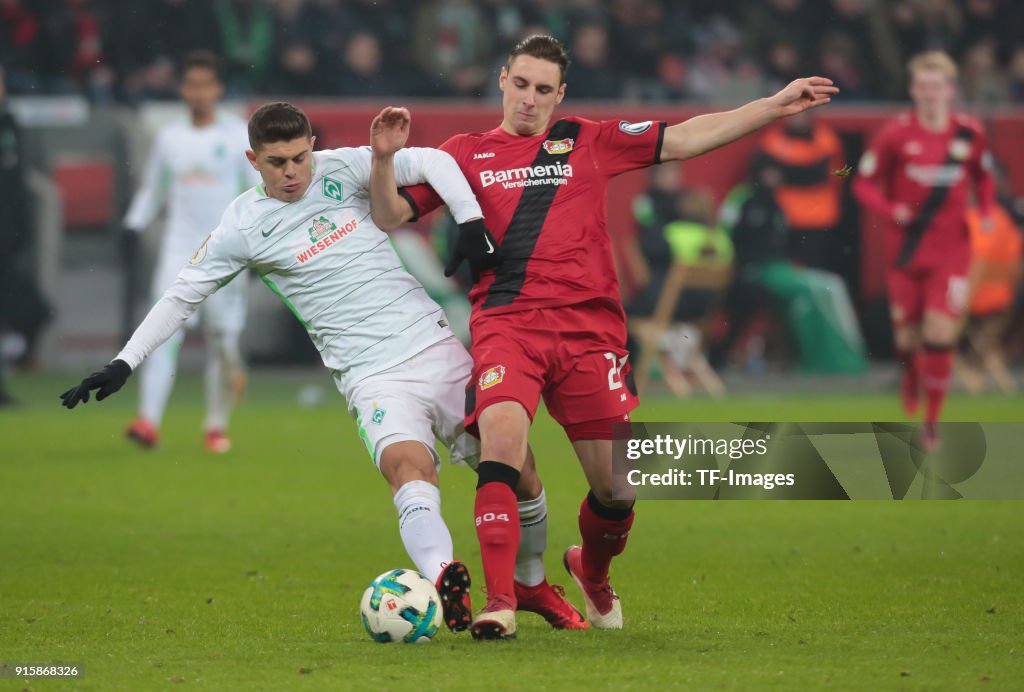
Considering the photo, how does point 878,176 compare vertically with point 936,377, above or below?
above

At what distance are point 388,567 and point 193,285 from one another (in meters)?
1.88

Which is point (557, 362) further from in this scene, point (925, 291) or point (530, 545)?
point (925, 291)

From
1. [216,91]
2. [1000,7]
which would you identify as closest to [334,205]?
[216,91]

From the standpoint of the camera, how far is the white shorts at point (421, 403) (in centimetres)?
587

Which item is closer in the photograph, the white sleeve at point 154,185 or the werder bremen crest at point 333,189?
the werder bremen crest at point 333,189

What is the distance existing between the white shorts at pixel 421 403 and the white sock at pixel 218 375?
5.78 m

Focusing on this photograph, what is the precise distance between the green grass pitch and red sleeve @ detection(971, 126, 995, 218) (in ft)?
11.0

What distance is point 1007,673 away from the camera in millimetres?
4922

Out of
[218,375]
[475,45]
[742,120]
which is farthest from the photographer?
[475,45]

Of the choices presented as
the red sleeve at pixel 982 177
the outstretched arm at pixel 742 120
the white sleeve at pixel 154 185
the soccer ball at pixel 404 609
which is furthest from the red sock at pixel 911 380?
the soccer ball at pixel 404 609

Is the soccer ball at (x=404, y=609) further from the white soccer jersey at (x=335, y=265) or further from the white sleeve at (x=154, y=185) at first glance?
the white sleeve at (x=154, y=185)

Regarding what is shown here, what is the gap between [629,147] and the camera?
6.14 m

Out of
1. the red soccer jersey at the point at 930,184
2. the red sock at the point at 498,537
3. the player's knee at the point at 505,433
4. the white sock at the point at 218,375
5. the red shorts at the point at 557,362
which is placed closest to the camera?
the red sock at the point at 498,537

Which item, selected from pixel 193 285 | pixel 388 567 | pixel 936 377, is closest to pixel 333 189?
pixel 193 285
